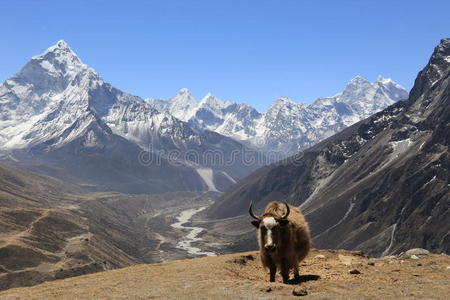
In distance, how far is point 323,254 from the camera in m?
42.0

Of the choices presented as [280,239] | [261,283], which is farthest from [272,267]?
[280,239]

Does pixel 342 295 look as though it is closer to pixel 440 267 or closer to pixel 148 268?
pixel 440 267

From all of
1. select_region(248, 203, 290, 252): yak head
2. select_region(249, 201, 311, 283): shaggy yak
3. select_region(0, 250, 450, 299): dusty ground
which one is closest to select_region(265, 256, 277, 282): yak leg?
select_region(249, 201, 311, 283): shaggy yak

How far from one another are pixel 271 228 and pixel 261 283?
3.08 m

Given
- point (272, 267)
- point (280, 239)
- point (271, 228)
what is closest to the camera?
point (271, 228)

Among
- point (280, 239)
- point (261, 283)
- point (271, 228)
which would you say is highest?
point (271, 228)

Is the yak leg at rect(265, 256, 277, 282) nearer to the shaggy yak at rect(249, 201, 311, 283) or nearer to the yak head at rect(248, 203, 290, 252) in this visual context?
the shaggy yak at rect(249, 201, 311, 283)

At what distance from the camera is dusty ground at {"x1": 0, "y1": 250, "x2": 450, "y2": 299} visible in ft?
75.0

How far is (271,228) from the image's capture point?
25297mm

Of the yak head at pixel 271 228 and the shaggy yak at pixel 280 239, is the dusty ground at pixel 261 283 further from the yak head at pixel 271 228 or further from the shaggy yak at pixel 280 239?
the yak head at pixel 271 228

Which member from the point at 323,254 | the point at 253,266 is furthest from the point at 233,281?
the point at 323,254

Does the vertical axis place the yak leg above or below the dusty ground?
above

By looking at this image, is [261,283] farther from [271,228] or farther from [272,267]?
[271,228]

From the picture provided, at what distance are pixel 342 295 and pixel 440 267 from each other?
1169 centimetres
